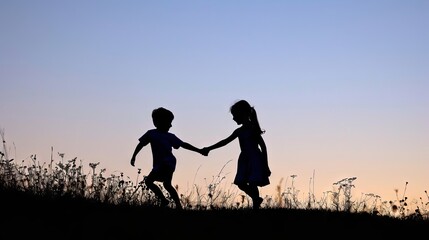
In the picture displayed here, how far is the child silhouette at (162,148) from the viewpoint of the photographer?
541 inches

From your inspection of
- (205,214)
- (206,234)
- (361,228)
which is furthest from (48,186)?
(361,228)

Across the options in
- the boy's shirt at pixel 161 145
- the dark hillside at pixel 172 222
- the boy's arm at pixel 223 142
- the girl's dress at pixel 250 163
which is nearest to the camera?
the dark hillside at pixel 172 222

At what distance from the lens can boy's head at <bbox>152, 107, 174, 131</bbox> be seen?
14.2 meters

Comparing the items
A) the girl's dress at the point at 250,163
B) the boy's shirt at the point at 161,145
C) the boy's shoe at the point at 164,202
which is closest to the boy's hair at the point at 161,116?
the boy's shirt at the point at 161,145

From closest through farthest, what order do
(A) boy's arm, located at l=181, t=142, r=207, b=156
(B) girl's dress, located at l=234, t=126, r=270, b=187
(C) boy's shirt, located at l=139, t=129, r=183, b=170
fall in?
(B) girl's dress, located at l=234, t=126, r=270, b=187 → (C) boy's shirt, located at l=139, t=129, r=183, b=170 → (A) boy's arm, located at l=181, t=142, r=207, b=156

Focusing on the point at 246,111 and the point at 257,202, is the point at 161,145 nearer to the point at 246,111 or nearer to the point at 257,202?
the point at 246,111

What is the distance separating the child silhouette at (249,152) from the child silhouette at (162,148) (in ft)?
3.17

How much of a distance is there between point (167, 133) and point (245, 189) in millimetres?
1865

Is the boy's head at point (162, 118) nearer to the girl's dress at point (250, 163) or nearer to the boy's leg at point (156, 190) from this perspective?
the boy's leg at point (156, 190)

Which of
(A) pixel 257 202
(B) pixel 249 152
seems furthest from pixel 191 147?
(A) pixel 257 202

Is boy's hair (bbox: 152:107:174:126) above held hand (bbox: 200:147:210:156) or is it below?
above

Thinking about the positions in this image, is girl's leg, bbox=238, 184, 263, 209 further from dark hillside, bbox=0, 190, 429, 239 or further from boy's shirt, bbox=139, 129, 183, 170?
boy's shirt, bbox=139, 129, 183, 170

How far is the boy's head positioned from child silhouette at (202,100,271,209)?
108 centimetres

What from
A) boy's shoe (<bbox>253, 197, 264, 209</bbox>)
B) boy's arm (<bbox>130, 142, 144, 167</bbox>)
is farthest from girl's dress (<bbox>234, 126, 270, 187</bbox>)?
boy's arm (<bbox>130, 142, 144, 167</bbox>)
